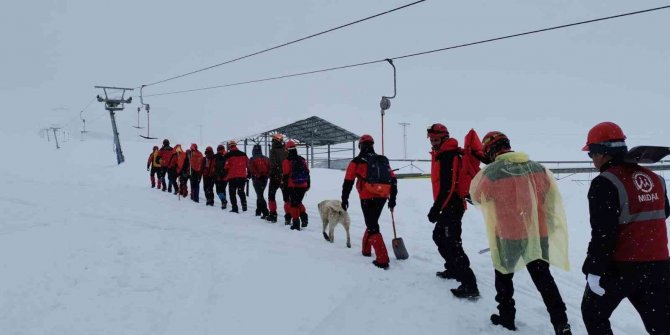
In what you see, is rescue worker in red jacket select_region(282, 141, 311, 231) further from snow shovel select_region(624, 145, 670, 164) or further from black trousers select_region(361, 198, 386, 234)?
snow shovel select_region(624, 145, 670, 164)

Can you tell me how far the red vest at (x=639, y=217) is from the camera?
2.59m

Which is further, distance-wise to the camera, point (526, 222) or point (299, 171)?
point (299, 171)

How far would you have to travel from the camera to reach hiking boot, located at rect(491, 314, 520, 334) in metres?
3.77

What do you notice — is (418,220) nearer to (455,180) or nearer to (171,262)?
(455,180)

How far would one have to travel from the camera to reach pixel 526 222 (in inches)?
136

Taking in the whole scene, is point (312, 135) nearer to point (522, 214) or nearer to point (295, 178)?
point (295, 178)

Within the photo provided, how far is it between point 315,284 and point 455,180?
2.12 m

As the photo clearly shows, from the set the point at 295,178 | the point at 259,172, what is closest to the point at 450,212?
the point at 295,178

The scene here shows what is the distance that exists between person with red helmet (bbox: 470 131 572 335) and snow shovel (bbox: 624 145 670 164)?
89cm

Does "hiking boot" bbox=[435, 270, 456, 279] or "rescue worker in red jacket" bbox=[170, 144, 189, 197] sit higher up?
"rescue worker in red jacket" bbox=[170, 144, 189, 197]

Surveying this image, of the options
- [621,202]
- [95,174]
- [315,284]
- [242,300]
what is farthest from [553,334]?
[95,174]

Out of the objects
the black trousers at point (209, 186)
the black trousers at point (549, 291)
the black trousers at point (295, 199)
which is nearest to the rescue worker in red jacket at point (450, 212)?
the black trousers at point (549, 291)

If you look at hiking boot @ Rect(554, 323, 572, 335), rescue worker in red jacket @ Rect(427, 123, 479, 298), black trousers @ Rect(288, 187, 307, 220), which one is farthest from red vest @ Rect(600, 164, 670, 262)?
black trousers @ Rect(288, 187, 307, 220)

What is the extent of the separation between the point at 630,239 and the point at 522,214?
892mm
